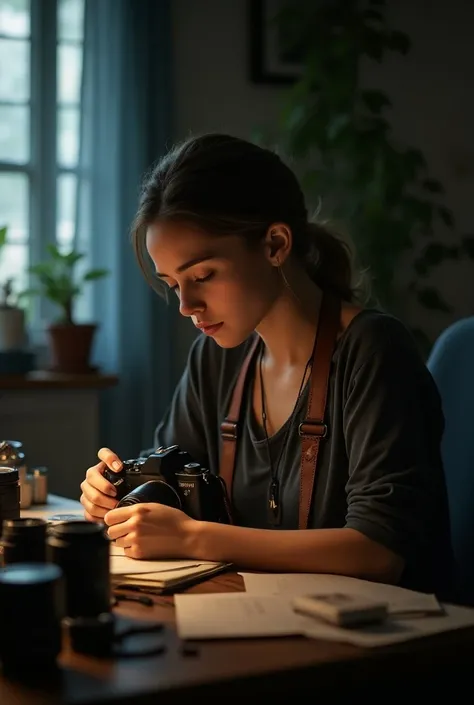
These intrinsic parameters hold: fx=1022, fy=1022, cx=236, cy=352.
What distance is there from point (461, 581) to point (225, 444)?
0.46 metres

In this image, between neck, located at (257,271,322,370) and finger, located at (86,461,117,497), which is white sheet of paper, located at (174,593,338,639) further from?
neck, located at (257,271,322,370)

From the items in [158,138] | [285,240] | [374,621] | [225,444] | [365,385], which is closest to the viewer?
[374,621]

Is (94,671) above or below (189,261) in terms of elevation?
below

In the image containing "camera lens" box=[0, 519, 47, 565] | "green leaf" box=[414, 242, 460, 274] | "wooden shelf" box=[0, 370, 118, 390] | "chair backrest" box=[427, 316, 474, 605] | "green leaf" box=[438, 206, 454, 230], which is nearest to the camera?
"camera lens" box=[0, 519, 47, 565]

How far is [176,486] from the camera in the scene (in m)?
1.52

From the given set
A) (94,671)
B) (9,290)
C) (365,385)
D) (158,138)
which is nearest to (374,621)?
(94,671)

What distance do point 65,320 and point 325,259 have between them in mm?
1445

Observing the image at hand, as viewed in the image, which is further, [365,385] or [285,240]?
[285,240]

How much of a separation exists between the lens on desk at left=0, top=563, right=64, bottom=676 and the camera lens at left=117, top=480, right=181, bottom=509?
50 cm

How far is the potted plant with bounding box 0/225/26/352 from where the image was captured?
9.93 feet

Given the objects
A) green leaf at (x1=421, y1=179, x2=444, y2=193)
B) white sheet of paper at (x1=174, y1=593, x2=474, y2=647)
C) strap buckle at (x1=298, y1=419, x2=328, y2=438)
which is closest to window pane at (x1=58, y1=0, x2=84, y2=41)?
green leaf at (x1=421, y1=179, x2=444, y2=193)

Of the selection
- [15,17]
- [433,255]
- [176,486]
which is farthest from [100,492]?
[433,255]

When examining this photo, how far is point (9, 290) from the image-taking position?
3.04 metres

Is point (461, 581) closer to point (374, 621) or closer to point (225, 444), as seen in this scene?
point (225, 444)
